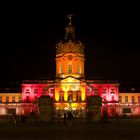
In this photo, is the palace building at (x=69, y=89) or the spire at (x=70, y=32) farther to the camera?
the spire at (x=70, y=32)


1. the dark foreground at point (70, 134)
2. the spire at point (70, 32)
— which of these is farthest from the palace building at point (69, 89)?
the dark foreground at point (70, 134)

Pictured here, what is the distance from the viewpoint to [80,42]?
92.6 m

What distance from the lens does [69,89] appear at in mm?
89688

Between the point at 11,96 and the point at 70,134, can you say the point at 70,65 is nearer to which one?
the point at 11,96

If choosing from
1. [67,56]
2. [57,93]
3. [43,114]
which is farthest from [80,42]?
[43,114]

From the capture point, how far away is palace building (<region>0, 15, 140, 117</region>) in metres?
89.1

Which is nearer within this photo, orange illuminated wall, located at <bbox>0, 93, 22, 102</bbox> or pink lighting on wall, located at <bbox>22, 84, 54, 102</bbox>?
pink lighting on wall, located at <bbox>22, 84, 54, 102</bbox>

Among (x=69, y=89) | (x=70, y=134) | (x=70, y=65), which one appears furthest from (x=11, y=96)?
(x=70, y=134)

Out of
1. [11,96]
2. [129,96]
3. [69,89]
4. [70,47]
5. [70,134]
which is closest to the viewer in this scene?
[70,134]

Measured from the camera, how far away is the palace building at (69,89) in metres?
89.1

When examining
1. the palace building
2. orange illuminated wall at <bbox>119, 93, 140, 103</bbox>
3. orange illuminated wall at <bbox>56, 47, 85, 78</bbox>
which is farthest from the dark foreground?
orange illuminated wall at <bbox>119, 93, 140, 103</bbox>

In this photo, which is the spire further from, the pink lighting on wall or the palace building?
the pink lighting on wall

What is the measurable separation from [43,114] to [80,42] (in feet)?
168

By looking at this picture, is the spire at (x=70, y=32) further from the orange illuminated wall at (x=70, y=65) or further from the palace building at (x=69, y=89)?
the orange illuminated wall at (x=70, y=65)
